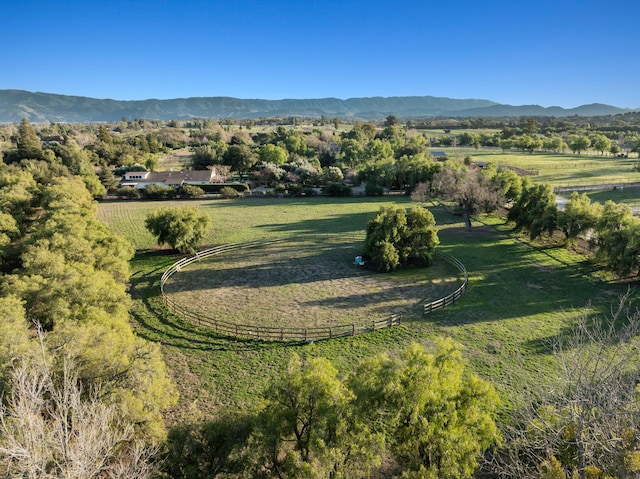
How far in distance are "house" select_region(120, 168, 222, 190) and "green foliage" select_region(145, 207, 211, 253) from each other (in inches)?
1405

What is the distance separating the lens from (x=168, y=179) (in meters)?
69.2

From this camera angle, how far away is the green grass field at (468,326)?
17.4 metres

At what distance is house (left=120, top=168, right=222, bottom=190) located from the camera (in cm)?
6806

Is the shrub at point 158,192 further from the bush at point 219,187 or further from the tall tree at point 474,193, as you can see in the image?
the tall tree at point 474,193

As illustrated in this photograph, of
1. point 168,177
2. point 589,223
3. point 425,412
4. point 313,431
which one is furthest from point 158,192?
point 425,412

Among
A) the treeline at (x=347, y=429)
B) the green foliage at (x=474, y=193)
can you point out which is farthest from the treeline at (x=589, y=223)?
the treeline at (x=347, y=429)

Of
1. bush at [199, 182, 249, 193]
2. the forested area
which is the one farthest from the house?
A: the forested area

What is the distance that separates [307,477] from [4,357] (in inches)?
402

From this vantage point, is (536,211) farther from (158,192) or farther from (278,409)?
(158,192)

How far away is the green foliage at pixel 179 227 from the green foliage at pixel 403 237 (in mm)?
15528

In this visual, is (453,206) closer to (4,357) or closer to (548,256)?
(548,256)

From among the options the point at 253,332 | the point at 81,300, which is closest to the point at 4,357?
the point at 81,300

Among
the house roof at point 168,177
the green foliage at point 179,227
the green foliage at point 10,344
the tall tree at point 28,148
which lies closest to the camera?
the green foliage at point 10,344

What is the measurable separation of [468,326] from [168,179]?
62.2 m
